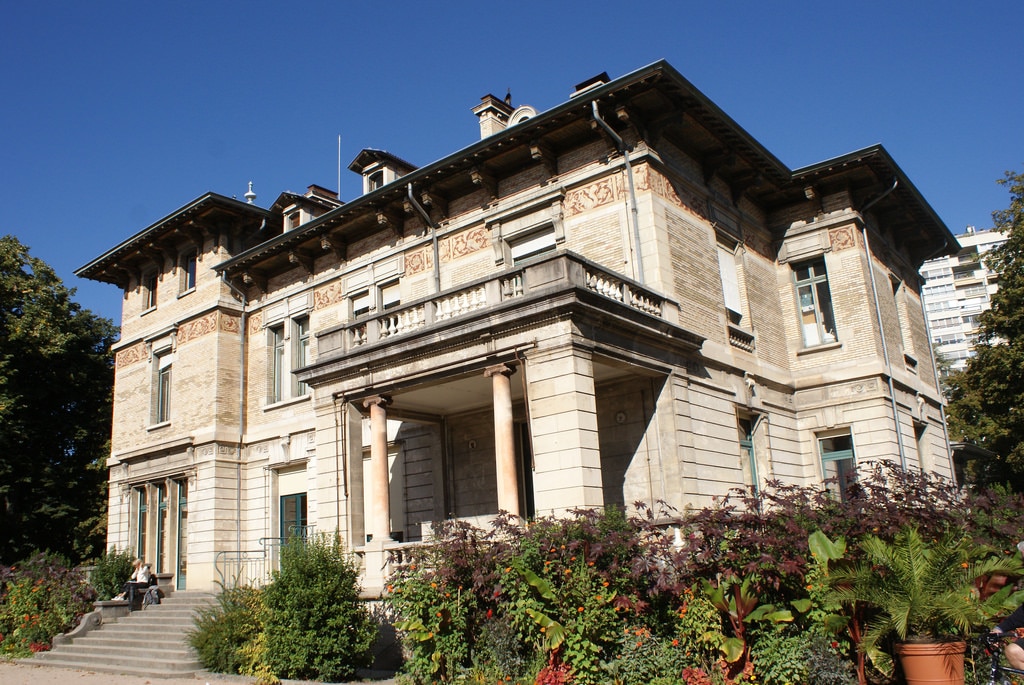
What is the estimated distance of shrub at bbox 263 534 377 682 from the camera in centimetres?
1182

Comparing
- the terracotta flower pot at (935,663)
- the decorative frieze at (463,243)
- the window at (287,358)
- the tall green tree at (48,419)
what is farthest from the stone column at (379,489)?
the tall green tree at (48,419)

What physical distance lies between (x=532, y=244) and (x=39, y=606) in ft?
45.6

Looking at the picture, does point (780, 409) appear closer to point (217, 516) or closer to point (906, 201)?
point (906, 201)

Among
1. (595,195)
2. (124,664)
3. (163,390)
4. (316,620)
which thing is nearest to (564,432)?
(316,620)

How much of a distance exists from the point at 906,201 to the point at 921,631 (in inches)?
573

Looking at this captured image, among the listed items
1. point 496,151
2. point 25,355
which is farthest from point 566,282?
point 25,355

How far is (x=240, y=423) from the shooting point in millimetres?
22297

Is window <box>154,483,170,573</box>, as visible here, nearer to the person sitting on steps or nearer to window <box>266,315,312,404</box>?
the person sitting on steps

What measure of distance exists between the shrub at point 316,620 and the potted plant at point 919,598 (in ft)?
23.1

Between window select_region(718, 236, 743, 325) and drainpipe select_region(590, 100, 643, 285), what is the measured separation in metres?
2.74

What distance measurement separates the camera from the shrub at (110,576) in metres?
20.1

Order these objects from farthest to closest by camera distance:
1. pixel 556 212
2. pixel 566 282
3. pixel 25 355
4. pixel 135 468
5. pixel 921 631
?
pixel 25 355, pixel 135 468, pixel 556 212, pixel 566 282, pixel 921 631

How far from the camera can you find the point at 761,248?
18906 millimetres

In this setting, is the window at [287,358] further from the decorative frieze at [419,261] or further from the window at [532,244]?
the window at [532,244]
